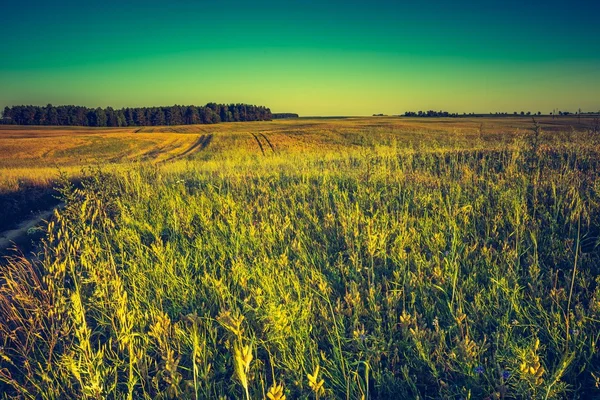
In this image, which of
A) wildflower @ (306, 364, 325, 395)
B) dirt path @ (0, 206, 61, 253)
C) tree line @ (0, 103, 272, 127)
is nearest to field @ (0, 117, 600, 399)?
wildflower @ (306, 364, 325, 395)

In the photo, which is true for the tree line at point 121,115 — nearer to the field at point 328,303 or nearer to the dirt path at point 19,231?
the dirt path at point 19,231

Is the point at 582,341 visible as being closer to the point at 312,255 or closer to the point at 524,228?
the point at 524,228

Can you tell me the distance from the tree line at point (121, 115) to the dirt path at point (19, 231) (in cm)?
10058

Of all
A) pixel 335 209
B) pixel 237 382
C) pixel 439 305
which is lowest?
pixel 237 382

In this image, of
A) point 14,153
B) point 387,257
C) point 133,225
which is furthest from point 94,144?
point 387,257

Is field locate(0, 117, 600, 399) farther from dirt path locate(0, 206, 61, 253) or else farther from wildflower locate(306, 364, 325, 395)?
dirt path locate(0, 206, 61, 253)

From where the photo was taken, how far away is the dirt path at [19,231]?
704 centimetres

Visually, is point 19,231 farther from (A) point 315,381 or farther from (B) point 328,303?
(A) point 315,381

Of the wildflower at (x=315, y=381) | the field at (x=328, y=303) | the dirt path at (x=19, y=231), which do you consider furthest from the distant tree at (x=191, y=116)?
the wildflower at (x=315, y=381)

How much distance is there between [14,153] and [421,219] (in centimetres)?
5001

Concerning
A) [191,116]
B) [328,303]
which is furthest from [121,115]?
[328,303]

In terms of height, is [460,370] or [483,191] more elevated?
[483,191]

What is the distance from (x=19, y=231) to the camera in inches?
320

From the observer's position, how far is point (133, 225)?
485 cm
